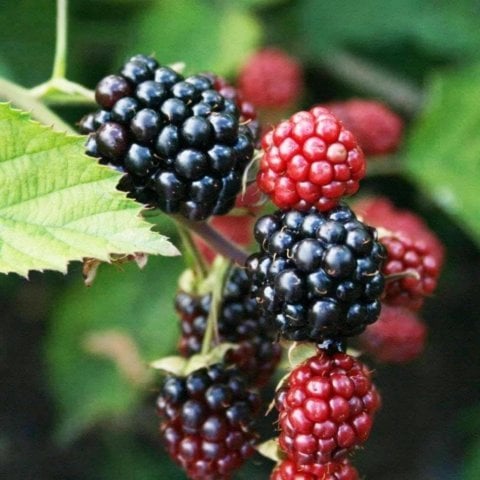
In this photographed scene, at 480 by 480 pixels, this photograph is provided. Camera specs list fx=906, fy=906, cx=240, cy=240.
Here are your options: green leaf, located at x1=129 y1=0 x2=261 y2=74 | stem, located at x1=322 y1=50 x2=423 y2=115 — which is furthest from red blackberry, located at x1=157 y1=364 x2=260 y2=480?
stem, located at x1=322 y1=50 x2=423 y2=115

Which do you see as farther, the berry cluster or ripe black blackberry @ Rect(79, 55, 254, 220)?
the berry cluster

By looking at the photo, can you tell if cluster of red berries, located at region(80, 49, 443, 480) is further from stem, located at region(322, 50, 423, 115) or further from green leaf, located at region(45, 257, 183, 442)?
stem, located at region(322, 50, 423, 115)

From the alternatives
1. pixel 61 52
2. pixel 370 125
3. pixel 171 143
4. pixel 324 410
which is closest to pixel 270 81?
pixel 370 125

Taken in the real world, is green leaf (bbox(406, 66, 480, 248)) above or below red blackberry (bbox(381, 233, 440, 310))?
below

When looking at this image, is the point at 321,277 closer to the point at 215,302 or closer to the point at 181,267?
the point at 215,302

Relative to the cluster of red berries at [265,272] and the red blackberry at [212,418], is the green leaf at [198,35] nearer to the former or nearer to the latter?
the cluster of red berries at [265,272]

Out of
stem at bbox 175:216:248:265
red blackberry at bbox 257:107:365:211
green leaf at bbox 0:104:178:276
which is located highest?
red blackberry at bbox 257:107:365:211

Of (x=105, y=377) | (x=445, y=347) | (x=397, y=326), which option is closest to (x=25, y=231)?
(x=397, y=326)
